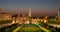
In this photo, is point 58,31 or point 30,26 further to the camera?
point 30,26

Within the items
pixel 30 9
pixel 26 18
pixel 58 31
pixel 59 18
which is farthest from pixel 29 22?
pixel 58 31

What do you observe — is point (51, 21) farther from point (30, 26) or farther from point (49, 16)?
point (30, 26)

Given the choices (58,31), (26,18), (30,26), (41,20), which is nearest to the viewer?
(58,31)

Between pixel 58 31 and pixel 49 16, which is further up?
pixel 49 16

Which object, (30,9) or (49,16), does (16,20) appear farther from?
(49,16)

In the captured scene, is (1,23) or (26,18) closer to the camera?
(1,23)

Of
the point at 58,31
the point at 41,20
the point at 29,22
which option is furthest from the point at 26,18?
the point at 58,31

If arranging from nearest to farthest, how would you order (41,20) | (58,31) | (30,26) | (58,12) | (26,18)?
(58,31), (58,12), (41,20), (26,18), (30,26)
